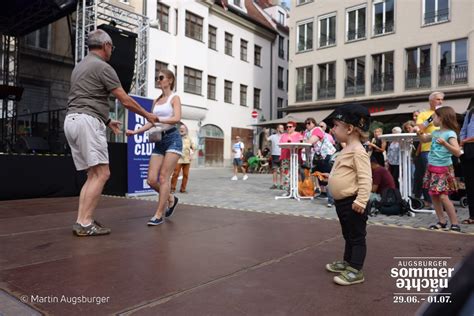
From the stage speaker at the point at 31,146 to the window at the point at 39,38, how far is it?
617 centimetres

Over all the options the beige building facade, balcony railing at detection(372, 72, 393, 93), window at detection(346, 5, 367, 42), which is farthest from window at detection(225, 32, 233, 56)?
balcony railing at detection(372, 72, 393, 93)

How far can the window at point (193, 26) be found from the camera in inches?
1070

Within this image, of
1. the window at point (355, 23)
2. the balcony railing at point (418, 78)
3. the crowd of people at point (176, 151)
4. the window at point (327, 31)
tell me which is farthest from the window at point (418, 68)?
the crowd of people at point (176, 151)

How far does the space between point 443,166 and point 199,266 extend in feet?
11.6

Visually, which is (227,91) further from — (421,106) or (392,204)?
(392,204)

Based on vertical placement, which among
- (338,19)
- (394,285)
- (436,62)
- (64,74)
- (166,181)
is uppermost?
(338,19)

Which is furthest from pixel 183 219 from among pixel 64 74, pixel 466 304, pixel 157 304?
pixel 64 74

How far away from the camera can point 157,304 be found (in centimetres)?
234

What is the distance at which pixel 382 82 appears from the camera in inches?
1011

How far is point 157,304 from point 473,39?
24.5 metres

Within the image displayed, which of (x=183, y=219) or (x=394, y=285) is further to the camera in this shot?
(x=183, y=219)

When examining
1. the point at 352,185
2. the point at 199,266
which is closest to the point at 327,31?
the point at 352,185

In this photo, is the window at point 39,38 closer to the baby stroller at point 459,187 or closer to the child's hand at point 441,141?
the baby stroller at point 459,187

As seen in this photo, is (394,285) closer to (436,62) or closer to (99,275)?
(99,275)
